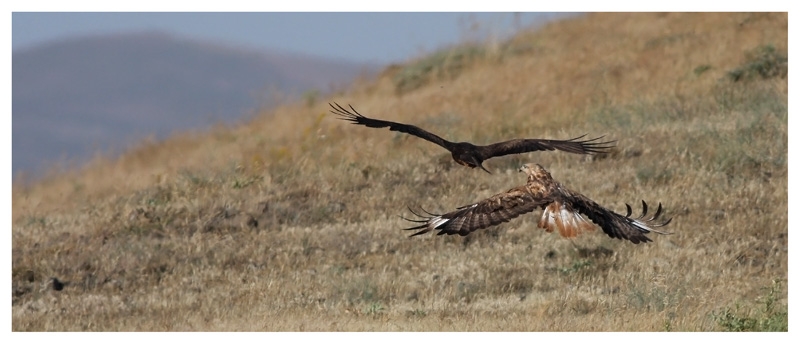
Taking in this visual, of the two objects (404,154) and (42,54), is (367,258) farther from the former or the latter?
(42,54)

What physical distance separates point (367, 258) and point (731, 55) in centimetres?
1073

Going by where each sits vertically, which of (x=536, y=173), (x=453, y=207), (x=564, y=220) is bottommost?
(x=453, y=207)

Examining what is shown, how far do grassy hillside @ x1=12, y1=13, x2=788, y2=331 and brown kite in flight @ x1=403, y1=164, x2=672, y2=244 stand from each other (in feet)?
7.45

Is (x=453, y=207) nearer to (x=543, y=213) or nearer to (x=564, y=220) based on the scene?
(x=543, y=213)

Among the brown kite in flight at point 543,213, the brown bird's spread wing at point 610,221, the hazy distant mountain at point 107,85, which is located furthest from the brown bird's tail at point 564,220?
the hazy distant mountain at point 107,85

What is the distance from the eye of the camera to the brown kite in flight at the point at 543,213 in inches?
417

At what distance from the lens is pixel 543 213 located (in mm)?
10719

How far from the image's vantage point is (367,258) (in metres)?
17.0

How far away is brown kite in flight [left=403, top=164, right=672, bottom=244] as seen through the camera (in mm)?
10594

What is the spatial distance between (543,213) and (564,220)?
0.69 ft

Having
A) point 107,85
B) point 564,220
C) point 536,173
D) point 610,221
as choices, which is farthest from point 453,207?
point 107,85

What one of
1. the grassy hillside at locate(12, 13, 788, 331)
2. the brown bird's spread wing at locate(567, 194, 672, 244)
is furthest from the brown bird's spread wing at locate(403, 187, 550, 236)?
the grassy hillside at locate(12, 13, 788, 331)

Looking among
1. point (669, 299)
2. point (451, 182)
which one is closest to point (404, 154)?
point (451, 182)

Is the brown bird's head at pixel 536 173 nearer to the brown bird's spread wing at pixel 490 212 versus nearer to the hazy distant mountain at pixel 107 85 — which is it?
the brown bird's spread wing at pixel 490 212
